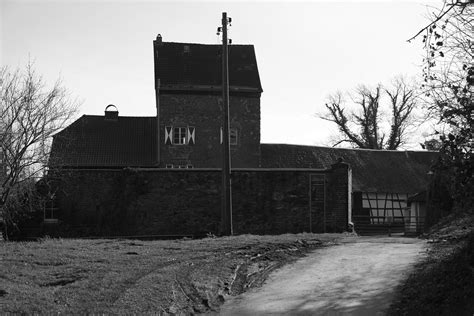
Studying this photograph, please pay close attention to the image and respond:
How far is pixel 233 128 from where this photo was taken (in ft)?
137

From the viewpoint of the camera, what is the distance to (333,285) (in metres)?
12.6

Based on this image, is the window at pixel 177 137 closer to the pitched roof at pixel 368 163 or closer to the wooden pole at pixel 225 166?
the pitched roof at pixel 368 163

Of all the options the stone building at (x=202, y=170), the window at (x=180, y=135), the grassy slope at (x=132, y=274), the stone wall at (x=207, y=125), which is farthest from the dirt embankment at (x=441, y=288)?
the window at (x=180, y=135)

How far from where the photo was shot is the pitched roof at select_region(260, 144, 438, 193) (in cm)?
4494

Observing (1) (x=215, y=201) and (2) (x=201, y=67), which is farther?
(2) (x=201, y=67)

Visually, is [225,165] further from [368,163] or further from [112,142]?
[368,163]

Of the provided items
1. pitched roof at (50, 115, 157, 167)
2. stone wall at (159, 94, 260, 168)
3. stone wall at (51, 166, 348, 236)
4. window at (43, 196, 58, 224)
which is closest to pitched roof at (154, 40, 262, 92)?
stone wall at (159, 94, 260, 168)

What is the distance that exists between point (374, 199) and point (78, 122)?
20522mm

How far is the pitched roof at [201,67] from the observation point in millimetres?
41438

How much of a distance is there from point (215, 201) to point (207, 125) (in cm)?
1344

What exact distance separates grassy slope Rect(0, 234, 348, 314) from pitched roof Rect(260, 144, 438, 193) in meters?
27.8

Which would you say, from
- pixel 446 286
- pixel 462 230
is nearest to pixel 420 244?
pixel 462 230

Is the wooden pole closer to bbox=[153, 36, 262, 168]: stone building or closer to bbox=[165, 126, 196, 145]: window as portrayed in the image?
bbox=[153, 36, 262, 168]: stone building

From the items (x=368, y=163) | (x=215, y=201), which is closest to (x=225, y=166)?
(x=215, y=201)
